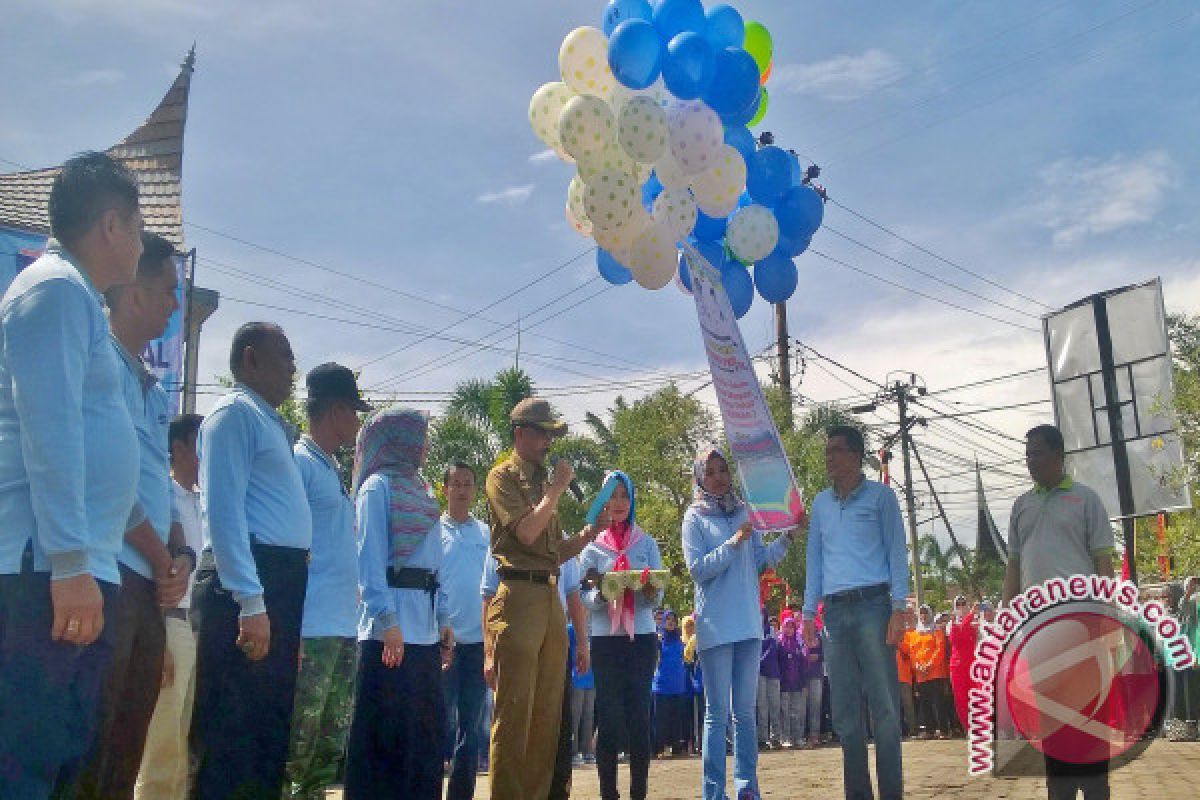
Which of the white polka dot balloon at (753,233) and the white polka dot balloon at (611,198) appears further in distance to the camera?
the white polka dot balloon at (753,233)

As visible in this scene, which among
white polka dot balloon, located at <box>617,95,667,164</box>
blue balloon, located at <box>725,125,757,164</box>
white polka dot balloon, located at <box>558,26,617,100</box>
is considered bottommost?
white polka dot balloon, located at <box>617,95,667,164</box>

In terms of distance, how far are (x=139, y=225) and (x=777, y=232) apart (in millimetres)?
4938

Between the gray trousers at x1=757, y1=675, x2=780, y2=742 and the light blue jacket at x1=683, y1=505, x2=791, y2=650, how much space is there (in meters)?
9.55

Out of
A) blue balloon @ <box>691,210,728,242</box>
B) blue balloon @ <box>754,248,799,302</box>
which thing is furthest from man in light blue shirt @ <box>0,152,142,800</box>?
blue balloon @ <box>754,248,799,302</box>

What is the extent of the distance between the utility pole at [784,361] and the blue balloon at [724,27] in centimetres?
2363

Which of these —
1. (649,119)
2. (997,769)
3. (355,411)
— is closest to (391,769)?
(355,411)

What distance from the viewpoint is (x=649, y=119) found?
6.46 m

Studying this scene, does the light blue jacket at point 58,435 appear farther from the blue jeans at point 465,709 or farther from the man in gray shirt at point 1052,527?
the man in gray shirt at point 1052,527

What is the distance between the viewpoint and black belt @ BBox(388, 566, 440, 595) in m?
4.88

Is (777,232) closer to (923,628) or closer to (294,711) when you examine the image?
(294,711)

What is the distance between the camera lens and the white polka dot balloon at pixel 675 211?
274 inches

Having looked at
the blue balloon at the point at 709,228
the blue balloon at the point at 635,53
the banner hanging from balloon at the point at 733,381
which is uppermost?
the blue balloon at the point at 635,53

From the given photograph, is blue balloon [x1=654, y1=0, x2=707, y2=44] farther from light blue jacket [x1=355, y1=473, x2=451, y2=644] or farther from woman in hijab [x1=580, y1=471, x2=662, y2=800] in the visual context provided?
light blue jacket [x1=355, y1=473, x2=451, y2=644]

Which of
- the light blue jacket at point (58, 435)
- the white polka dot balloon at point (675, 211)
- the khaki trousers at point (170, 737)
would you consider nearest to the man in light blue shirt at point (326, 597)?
the khaki trousers at point (170, 737)
